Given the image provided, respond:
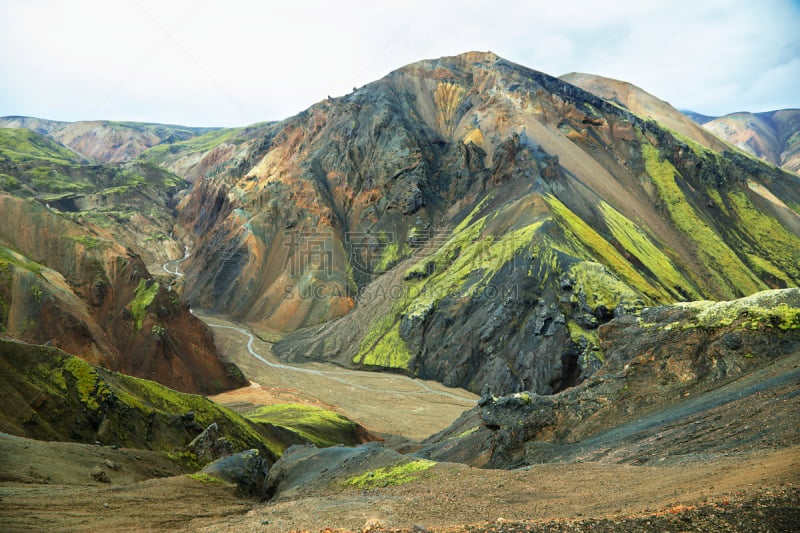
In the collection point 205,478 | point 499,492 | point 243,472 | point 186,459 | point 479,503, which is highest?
point 479,503

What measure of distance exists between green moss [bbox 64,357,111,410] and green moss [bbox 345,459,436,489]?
15.0 meters

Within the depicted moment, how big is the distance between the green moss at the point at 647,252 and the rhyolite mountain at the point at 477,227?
548 mm

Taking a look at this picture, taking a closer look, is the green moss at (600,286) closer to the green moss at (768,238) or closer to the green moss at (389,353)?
the green moss at (389,353)

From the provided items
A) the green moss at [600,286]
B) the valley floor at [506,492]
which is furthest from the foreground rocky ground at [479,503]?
the green moss at [600,286]

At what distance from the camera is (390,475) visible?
21.5 meters

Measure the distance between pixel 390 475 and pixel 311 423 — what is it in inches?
1048

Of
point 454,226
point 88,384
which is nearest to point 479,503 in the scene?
point 88,384

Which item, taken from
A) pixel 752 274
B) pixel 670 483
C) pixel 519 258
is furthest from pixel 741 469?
pixel 752 274

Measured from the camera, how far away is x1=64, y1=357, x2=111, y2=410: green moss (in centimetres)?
2611

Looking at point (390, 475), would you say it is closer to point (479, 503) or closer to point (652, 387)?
point (479, 503)

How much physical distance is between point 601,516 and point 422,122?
136194mm

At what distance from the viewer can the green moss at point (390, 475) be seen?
2077cm

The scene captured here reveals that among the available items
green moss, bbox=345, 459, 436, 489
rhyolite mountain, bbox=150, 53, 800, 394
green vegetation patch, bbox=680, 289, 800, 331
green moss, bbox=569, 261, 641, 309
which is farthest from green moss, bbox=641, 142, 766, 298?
green moss, bbox=345, 459, 436, 489

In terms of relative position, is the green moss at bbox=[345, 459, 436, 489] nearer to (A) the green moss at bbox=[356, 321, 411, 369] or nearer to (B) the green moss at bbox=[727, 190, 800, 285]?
(A) the green moss at bbox=[356, 321, 411, 369]
